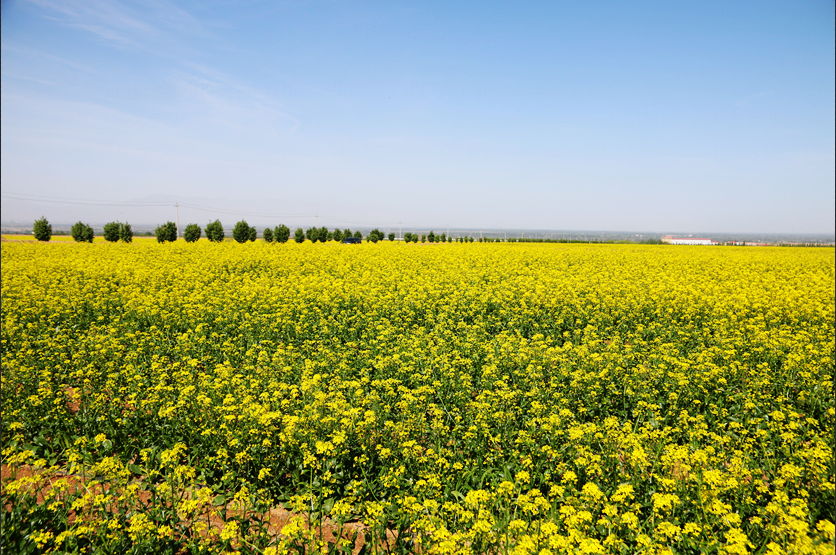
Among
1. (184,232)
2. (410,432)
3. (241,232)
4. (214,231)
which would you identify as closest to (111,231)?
(184,232)

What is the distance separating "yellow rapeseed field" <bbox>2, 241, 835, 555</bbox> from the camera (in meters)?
3.80

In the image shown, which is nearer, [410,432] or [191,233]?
[410,432]

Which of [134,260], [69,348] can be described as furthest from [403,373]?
[134,260]

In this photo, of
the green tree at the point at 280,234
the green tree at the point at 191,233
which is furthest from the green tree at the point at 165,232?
the green tree at the point at 280,234

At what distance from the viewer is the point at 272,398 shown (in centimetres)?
569

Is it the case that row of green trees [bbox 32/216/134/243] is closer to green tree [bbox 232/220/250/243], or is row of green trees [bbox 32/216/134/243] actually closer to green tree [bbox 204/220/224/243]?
green tree [bbox 204/220/224/243]

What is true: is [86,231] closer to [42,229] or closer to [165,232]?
[42,229]

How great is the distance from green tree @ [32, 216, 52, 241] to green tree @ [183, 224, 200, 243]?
579 inches

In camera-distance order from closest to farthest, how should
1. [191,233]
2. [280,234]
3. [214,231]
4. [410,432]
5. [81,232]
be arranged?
[410,432] < [81,232] < [191,233] < [214,231] < [280,234]

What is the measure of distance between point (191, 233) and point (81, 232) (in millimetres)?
11233

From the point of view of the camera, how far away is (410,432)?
5301mm

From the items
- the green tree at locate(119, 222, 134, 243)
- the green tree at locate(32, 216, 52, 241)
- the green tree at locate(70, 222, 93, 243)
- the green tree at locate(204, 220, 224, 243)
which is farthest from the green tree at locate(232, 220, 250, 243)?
the green tree at locate(32, 216, 52, 241)

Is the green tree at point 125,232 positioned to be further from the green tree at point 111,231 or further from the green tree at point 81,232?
the green tree at point 81,232

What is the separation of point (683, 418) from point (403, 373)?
4.45 m
